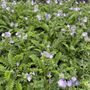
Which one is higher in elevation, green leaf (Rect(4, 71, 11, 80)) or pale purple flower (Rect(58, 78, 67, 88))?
green leaf (Rect(4, 71, 11, 80))

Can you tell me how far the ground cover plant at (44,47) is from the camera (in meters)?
3.13

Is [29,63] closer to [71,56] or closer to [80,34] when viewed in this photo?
[71,56]

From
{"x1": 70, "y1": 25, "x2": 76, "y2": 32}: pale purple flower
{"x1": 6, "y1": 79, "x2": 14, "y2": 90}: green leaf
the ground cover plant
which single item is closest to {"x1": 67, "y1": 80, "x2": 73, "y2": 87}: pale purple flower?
the ground cover plant

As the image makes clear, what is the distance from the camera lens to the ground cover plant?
313 centimetres

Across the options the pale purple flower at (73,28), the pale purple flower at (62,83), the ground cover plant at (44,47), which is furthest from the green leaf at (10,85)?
the pale purple flower at (73,28)

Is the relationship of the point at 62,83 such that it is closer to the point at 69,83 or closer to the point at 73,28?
the point at 69,83

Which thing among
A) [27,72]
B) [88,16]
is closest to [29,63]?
[27,72]

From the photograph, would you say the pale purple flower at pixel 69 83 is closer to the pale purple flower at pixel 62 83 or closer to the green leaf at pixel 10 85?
the pale purple flower at pixel 62 83

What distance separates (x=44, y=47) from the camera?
11.9 feet

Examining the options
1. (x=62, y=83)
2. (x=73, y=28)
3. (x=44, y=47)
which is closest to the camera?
(x=62, y=83)

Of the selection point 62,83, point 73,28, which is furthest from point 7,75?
point 73,28

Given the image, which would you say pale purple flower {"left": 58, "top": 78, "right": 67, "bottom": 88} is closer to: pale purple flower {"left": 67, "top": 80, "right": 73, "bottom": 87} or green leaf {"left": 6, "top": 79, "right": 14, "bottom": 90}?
pale purple flower {"left": 67, "top": 80, "right": 73, "bottom": 87}

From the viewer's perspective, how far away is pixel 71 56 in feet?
12.2

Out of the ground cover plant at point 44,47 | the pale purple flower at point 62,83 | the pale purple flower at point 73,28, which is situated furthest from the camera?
the pale purple flower at point 73,28
